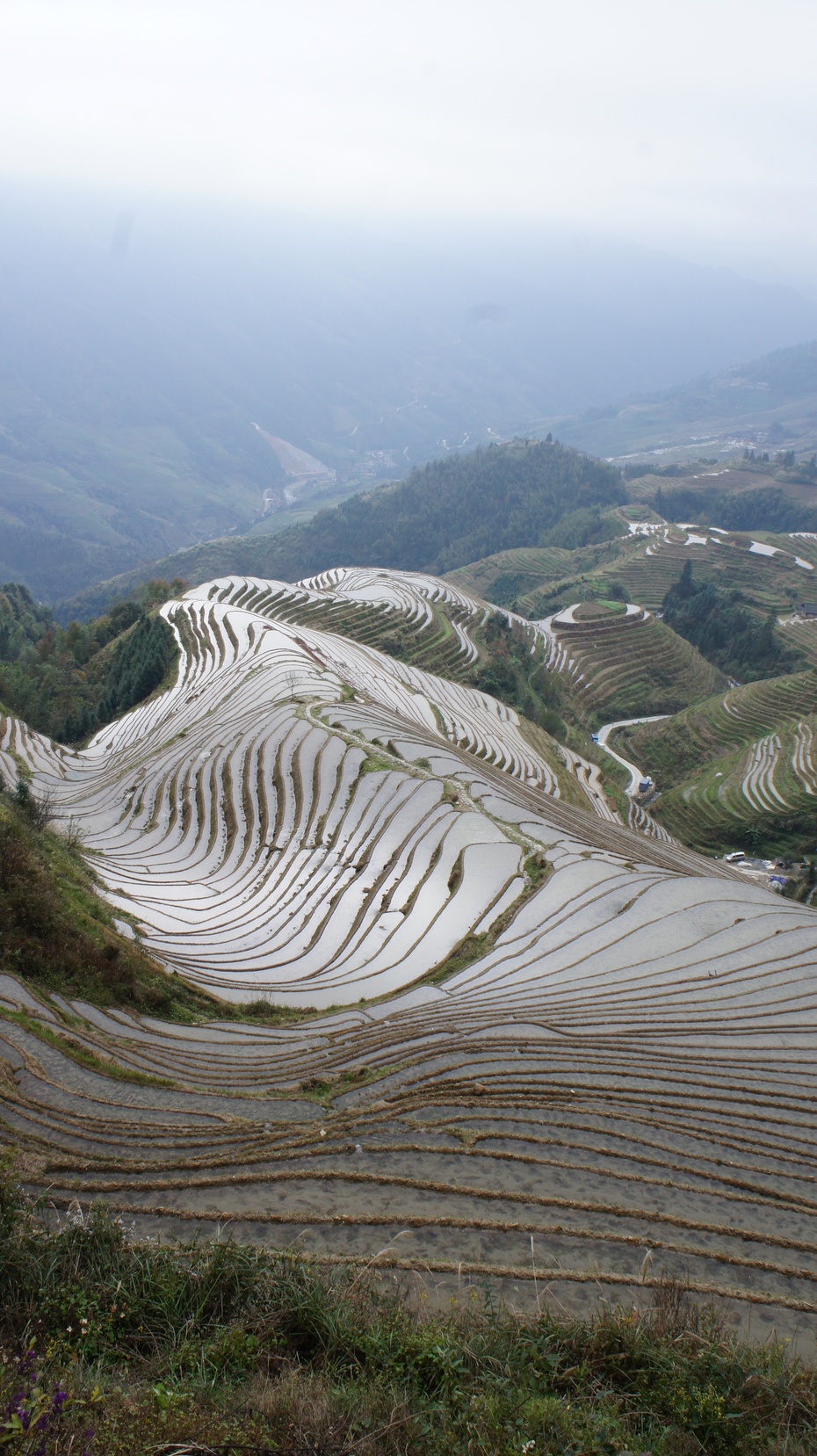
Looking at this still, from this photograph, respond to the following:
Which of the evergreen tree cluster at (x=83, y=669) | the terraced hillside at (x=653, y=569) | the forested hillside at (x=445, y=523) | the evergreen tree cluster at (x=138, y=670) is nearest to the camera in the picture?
the evergreen tree cluster at (x=138, y=670)

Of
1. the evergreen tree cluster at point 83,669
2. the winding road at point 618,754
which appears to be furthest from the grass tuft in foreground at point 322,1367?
the winding road at point 618,754

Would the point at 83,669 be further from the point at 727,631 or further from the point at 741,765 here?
the point at 727,631

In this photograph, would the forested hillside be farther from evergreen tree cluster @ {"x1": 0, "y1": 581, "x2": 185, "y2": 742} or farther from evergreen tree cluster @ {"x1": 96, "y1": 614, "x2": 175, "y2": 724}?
evergreen tree cluster @ {"x1": 96, "y1": 614, "x2": 175, "y2": 724}

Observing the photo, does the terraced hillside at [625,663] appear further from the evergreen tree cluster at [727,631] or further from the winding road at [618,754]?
the evergreen tree cluster at [727,631]

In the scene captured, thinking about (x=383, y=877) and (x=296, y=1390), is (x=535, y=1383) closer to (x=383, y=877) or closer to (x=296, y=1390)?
(x=296, y=1390)

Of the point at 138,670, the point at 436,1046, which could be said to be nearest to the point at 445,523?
the point at 138,670

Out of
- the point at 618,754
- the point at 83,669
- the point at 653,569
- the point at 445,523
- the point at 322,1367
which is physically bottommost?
the point at 322,1367
